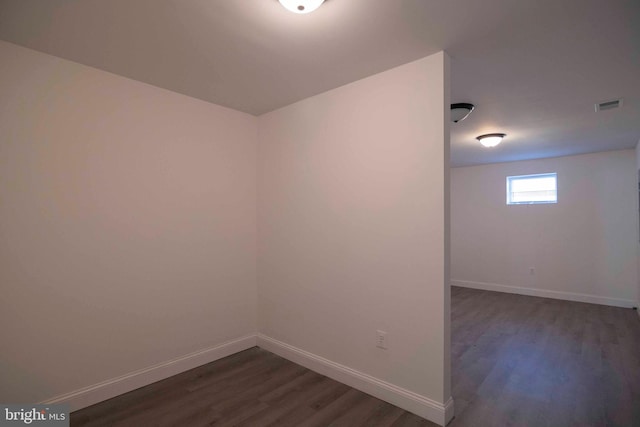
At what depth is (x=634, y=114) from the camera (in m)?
3.35

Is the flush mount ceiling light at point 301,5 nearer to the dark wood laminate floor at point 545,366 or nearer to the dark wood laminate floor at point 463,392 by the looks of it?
the dark wood laminate floor at point 463,392

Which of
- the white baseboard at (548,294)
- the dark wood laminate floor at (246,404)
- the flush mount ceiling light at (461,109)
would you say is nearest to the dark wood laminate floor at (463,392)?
the dark wood laminate floor at (246,404)

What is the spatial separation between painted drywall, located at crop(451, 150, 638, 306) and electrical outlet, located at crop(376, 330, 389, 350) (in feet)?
16.0

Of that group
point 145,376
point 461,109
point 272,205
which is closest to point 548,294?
point 461,109

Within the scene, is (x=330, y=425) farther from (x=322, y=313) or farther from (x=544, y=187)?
(x=544, y=187)

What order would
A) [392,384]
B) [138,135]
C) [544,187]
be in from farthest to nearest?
[544,187] < [138,135] < [392,384]

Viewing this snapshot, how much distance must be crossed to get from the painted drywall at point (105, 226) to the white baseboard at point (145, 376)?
49 millimetres

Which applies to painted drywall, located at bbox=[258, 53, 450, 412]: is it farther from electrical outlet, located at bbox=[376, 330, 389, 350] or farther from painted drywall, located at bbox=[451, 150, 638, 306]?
painted drywall, located at bbox=[451, 150, 638, 306]

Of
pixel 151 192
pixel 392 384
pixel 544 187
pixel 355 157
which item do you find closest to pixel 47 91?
pixel 151 192

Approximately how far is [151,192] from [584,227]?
664cm

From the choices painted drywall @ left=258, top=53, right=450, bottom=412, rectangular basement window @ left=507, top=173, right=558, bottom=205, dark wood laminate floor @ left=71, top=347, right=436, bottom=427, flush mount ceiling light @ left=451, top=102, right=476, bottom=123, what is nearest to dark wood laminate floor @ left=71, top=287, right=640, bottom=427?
dark wood laminate floor @ left=71, top=347, right=436, bottom=427

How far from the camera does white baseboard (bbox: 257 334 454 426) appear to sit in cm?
214

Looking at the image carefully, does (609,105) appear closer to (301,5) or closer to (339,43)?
(339,43)

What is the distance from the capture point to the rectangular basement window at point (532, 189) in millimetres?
5715
